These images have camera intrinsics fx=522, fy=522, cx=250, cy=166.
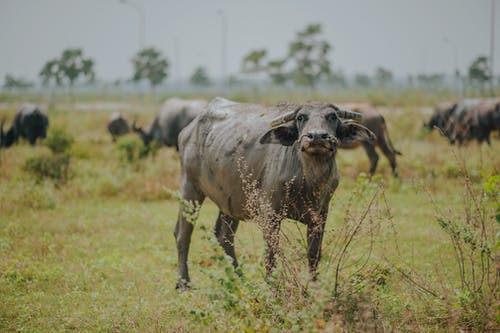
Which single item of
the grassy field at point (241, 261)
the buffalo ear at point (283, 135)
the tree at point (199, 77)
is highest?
the tree at point (199, 77)

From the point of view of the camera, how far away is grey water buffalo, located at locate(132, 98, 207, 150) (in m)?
17.5

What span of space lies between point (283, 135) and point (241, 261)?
4.81 ft

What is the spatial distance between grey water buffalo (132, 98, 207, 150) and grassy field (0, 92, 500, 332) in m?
5.24

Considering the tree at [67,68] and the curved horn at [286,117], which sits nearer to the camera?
the curved horn at [286,117]

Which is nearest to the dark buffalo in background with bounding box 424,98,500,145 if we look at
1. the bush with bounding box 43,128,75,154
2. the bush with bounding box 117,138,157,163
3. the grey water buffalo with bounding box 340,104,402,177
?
the grey water buffalo with bounding box 340,104,402,177

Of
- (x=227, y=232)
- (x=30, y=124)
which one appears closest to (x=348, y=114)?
(x=227, y=232)

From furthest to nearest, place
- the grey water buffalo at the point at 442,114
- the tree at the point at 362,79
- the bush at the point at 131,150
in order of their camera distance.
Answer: the tree at the point at 362,79 → the grey water buffalo at the point at 442,114 → the bush at the point at 131,150

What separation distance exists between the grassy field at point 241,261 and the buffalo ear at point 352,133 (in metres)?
0.44

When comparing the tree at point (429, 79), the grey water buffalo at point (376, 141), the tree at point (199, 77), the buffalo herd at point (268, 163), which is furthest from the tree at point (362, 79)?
the buffalo herd at point (268, 163)

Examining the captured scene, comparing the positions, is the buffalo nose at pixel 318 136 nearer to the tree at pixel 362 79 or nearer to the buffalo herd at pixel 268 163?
the buffalo herd at pixel 268 163

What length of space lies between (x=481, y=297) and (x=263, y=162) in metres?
2.16

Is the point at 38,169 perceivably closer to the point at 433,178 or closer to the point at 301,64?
the point at 433,178

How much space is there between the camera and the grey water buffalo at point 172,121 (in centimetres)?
1748

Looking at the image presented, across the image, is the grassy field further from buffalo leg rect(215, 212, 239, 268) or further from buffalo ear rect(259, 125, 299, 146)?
buffalo ear rect(259, 125, 299, 146)
